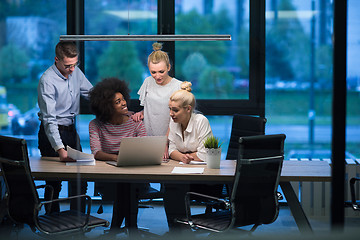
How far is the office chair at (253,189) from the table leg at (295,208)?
21 centimetres

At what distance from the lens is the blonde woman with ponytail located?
191 inches

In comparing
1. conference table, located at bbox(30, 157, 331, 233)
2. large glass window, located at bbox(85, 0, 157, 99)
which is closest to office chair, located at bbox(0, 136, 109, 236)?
conference table, located at bbox(30, 157, 331, 233)

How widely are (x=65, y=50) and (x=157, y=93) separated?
909mm

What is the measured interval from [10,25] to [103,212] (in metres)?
1.57

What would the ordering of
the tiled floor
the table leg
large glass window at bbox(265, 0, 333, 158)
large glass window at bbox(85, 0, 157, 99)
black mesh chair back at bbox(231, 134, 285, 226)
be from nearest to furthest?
the tiled floor, black mesh chair back at bbox(231, 134, 285, 226), the table leg, large glass window at bbox(265, 0, 333, 158), large glass window at bbox(85, 0, 157, 99)

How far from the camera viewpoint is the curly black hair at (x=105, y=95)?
4430mm

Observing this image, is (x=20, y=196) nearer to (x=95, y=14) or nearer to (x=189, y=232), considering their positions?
(x=189, y=232)

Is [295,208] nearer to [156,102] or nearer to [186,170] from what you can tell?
[186,170]

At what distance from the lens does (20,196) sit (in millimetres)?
3734

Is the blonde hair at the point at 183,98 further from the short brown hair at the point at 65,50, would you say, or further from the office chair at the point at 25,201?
the office chair at the point at 25,201

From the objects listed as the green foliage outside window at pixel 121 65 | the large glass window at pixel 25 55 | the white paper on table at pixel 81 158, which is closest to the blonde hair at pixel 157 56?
the green foliage outside window at pixel 121 65

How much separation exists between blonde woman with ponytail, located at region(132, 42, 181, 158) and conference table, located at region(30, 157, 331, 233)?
70 cm

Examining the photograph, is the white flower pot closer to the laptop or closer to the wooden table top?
the wooden table top

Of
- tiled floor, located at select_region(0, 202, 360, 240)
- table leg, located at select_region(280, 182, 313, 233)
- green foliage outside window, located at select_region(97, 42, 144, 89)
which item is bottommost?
tiled floor, located at select_region(0, 202, 360, 240)
